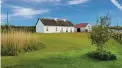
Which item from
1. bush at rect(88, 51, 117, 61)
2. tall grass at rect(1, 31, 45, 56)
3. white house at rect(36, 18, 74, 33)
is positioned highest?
white house at rect(36, 18, 74, 33)

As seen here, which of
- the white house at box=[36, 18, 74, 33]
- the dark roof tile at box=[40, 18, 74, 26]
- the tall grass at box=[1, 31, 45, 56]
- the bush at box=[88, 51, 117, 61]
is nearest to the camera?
the bush at box=[88, 51, 117, 61]

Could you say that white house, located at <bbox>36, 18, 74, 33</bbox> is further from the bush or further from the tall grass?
the bush

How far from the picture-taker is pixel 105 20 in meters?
20.4

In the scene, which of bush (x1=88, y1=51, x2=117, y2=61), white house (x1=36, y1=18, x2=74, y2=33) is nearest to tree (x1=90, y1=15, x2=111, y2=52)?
bush (x1=88, y1=51, x2=117, y2=61)

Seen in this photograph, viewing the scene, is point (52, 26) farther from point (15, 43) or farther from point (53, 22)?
point (15, 43)

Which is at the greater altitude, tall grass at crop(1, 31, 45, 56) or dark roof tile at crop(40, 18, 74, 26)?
dark roof tile at crop(40, 18, 74, 26)

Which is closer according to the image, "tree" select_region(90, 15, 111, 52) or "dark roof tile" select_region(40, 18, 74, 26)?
"tree" select_region(90, 15, 111, 52)

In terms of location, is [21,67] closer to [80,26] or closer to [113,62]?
[113,62]

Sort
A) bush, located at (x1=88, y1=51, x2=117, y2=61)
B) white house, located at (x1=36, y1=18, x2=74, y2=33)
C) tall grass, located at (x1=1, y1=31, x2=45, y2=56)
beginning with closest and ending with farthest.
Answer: bush, located at (x1=88, y1=51, x2=117, y2=61) < tall grass, located at (x1=1, y1=31, x2=45, y2=56) < white house, located at (x1=36, y1=18, x2=74, y2=33)

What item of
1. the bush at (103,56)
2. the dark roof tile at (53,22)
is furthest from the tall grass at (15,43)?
the dark roof tile at (53,22)

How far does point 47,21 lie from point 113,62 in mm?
54702

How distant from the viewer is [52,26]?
71625 millimetres

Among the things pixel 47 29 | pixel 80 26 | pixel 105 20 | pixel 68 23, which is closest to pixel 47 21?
pixel 47 29

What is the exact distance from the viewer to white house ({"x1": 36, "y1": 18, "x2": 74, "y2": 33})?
70562 mm
